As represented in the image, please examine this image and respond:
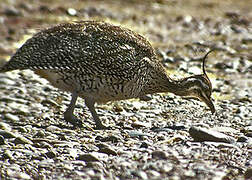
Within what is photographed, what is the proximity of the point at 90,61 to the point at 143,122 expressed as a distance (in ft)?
5.23

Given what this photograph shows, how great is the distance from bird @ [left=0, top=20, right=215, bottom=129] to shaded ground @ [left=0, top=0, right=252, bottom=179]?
628 millimetres

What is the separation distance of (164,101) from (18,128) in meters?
3.20

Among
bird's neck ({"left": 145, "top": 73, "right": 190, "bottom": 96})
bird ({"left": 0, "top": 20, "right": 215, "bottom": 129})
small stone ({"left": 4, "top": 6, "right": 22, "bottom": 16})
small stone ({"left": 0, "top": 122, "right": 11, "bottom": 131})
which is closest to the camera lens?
bird ({"left": 0, "top": 20, "right": 215, "bottom": 129})

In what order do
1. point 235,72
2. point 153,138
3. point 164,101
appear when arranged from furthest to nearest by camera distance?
point 235,72 < point 164,101 < point 153,138

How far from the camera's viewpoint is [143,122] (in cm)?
946

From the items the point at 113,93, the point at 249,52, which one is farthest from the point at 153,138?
the point at 249,52

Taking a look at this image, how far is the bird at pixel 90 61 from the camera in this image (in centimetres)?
834

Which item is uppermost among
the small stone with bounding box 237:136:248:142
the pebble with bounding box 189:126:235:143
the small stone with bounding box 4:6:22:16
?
the small stone with bounding box 4:6:22:16

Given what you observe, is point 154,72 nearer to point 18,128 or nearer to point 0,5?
point 18,128

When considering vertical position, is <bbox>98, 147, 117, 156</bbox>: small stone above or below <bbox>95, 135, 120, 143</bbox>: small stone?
below

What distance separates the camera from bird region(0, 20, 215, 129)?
8344 mm

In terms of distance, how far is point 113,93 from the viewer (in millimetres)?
8773

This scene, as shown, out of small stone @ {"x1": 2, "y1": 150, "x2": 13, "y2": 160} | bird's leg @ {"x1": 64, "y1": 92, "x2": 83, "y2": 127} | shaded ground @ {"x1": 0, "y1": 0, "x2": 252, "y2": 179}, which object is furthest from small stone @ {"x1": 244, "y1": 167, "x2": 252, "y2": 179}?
bird's leg @ {"x1": 64, "y1": 92, "x2": 83, "y2": 127}

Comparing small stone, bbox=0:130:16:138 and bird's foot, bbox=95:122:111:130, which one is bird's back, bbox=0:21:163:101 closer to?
bird's foot, bbox=95:122:111:130
